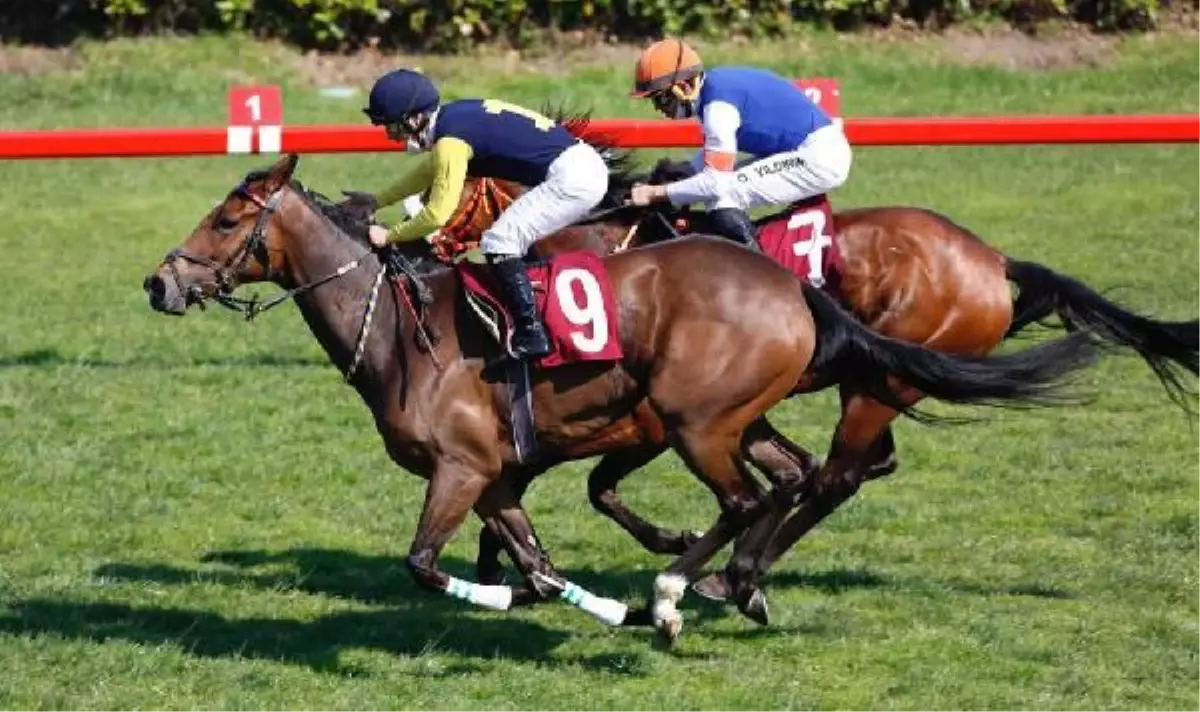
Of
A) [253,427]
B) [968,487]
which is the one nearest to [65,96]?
[253,427]

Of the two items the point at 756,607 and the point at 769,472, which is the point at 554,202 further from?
the point at 756,607

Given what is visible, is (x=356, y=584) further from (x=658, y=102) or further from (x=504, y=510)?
(x=658, y=102)

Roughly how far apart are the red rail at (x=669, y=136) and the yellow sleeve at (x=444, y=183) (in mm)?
5213

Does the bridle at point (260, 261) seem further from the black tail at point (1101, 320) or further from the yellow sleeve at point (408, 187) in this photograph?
the black tail at point (1101, 320)

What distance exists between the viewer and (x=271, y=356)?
1287 centimetres

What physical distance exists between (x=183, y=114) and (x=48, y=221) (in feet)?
8.87

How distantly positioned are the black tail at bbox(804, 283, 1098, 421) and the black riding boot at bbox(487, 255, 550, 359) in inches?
37.5

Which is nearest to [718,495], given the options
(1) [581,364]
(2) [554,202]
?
(1) [581,364]

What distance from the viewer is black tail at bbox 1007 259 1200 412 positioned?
328 inches

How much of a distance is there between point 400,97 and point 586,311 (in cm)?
95

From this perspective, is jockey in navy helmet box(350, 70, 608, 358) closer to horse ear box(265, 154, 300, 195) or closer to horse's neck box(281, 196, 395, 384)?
horse's neck box(281, 196, 395, 384)

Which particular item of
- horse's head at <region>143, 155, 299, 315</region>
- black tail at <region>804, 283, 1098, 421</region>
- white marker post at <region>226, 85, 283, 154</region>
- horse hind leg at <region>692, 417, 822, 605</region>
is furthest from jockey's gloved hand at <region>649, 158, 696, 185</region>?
white marker post at <region>226, 85, 283, 154</region>

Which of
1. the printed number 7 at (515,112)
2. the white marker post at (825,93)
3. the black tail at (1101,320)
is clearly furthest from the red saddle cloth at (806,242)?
the white marker post at (825,93)

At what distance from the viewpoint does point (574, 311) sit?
729 centimetres
